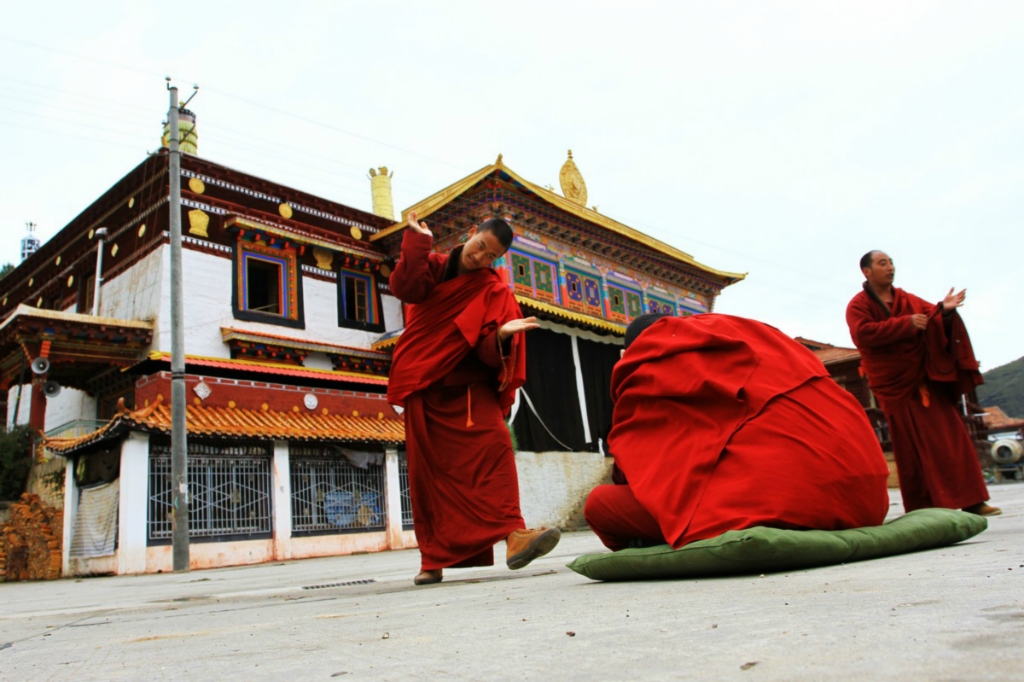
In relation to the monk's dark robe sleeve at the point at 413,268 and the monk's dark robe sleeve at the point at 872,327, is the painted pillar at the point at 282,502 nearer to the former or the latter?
the monk's dark robe sleeve at the point at 413,268

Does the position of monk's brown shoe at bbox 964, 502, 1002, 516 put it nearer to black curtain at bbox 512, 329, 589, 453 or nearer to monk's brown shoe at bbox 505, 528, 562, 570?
monk's brown shoe at bbox 505, 528, 562, 570

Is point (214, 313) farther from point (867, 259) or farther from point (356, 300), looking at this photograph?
point (867, 259)

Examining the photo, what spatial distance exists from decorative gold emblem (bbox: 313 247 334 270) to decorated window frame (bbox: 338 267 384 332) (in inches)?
11.2

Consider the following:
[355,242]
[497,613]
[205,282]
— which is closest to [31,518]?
[205,282]

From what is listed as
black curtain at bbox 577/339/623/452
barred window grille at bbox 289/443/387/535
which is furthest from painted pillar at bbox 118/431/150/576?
black curtain at bbox 577/339/623/452

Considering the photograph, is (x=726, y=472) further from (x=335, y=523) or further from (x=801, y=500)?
(x=335, y=523)

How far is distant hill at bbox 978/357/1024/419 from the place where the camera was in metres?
54.4

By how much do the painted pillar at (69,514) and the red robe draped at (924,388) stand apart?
11.1 meters

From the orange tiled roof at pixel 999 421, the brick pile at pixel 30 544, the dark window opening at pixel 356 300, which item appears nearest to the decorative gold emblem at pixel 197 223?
the dark window opening at pixel 356 300

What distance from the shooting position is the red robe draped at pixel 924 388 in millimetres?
3980

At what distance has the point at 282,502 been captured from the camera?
1165 centimetres

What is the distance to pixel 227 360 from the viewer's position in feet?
40.5

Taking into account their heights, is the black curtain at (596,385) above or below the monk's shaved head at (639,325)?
above

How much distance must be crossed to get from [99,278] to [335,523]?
6301mm
